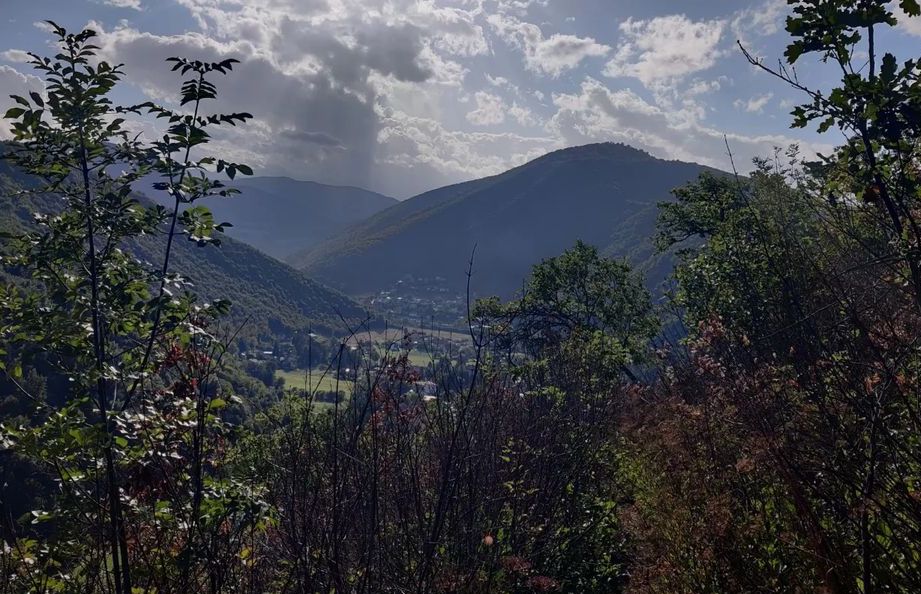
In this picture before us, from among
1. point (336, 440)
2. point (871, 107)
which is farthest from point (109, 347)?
point (871, 107)

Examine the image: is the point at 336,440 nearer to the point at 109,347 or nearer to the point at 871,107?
the point at 109,347

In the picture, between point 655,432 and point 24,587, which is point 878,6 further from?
point 24,587

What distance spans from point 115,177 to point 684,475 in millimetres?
5275

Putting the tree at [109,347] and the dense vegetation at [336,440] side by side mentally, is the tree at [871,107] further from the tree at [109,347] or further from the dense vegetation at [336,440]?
the tree at [109,347]

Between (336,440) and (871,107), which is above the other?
(871,107)

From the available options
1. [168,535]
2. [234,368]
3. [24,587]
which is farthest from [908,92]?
[24,587]

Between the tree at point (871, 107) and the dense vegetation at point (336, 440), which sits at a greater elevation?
the tree at point (871, 107)

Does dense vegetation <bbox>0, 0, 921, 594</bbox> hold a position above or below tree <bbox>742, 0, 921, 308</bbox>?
below

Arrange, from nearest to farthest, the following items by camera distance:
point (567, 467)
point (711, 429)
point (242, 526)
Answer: point (242, 526), point (711, 429), point (567, 467)

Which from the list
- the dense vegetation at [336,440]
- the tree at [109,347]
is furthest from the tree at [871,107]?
the tree at [109,347]

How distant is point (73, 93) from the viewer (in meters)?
3.53

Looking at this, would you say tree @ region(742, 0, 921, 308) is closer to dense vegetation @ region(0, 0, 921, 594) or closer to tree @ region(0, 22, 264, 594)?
dense vegetation @ region(0, 0, 921, 594)

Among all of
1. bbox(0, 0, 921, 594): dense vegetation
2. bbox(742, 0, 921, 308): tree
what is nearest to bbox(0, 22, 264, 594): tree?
bbox(0, 0, 921, 594): dense vegetation

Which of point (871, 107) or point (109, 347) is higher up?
point (871, 107)
